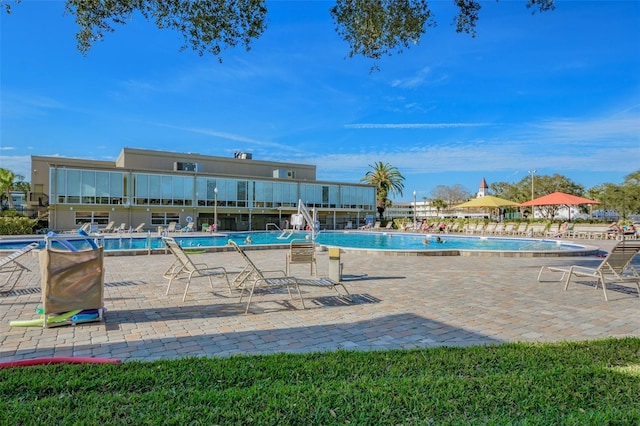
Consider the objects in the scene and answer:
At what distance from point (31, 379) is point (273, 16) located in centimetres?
732

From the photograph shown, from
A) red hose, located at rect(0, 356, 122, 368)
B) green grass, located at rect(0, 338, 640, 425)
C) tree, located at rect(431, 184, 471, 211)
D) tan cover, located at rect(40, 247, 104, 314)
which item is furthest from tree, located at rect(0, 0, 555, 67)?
tree, located at rect(431, 184, 471, 211)

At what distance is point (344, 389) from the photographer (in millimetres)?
2701

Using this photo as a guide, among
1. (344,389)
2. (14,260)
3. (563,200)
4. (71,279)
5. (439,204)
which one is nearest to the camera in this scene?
(344,389)

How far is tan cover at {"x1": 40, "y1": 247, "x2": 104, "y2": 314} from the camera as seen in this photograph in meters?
4.47

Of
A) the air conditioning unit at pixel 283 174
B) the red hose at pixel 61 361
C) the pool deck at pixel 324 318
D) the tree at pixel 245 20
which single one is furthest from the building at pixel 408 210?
the red hose at pixel 61 361

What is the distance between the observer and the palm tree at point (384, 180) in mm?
52469

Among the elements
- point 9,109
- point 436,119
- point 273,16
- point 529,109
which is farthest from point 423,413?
point 436,119

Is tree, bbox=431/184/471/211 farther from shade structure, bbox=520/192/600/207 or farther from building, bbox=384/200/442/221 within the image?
shade structure, bbox=520/192/600/207

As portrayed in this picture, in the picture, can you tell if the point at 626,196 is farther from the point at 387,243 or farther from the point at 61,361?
the point at 61,361

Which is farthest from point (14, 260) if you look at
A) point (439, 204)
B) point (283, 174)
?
point (439, 204)

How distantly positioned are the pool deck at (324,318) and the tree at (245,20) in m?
4.89

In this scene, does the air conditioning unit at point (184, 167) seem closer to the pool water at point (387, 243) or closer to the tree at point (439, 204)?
the pool water at point (387, 243)

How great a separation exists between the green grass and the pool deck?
0.54 metres

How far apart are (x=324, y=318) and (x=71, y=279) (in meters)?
3.24
